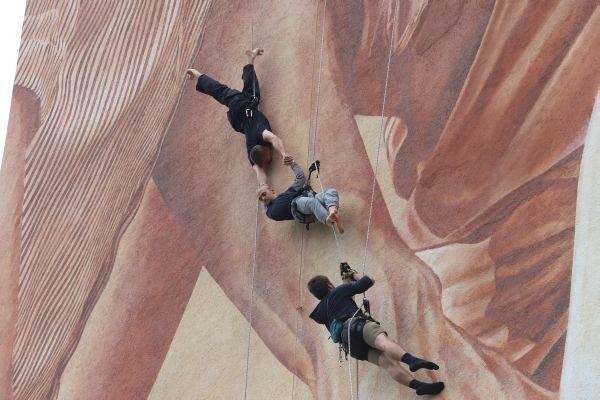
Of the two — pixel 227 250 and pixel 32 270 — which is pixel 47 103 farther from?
pixel 227 250

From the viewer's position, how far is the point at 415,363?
6.37 meters

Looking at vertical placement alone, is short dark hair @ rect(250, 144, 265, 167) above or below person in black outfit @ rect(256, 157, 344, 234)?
above

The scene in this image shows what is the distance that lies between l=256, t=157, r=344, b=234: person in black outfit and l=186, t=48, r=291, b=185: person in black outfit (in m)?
0.35

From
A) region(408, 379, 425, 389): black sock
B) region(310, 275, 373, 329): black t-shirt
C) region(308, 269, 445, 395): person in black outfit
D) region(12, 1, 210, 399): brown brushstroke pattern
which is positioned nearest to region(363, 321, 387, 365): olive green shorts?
region(308, 269, 445, 395): person in black outfit

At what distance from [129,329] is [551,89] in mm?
4531

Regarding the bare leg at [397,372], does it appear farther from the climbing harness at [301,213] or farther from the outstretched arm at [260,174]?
the outstretched arm at [260,174]

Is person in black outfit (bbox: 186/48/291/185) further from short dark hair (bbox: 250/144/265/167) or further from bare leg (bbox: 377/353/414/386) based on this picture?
bare leg (bbox: 377/353/414/386)

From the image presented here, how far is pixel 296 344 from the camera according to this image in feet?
25.7

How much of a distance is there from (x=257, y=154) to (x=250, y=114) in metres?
0.41

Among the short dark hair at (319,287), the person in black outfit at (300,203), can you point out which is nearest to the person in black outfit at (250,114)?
the person in black outfit at (300,203)

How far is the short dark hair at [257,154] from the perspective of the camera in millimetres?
8617

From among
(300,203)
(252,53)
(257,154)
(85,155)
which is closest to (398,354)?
(300,203)

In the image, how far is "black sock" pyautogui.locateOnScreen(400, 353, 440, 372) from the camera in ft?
20.9

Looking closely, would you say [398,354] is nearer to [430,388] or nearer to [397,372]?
[397,372]
